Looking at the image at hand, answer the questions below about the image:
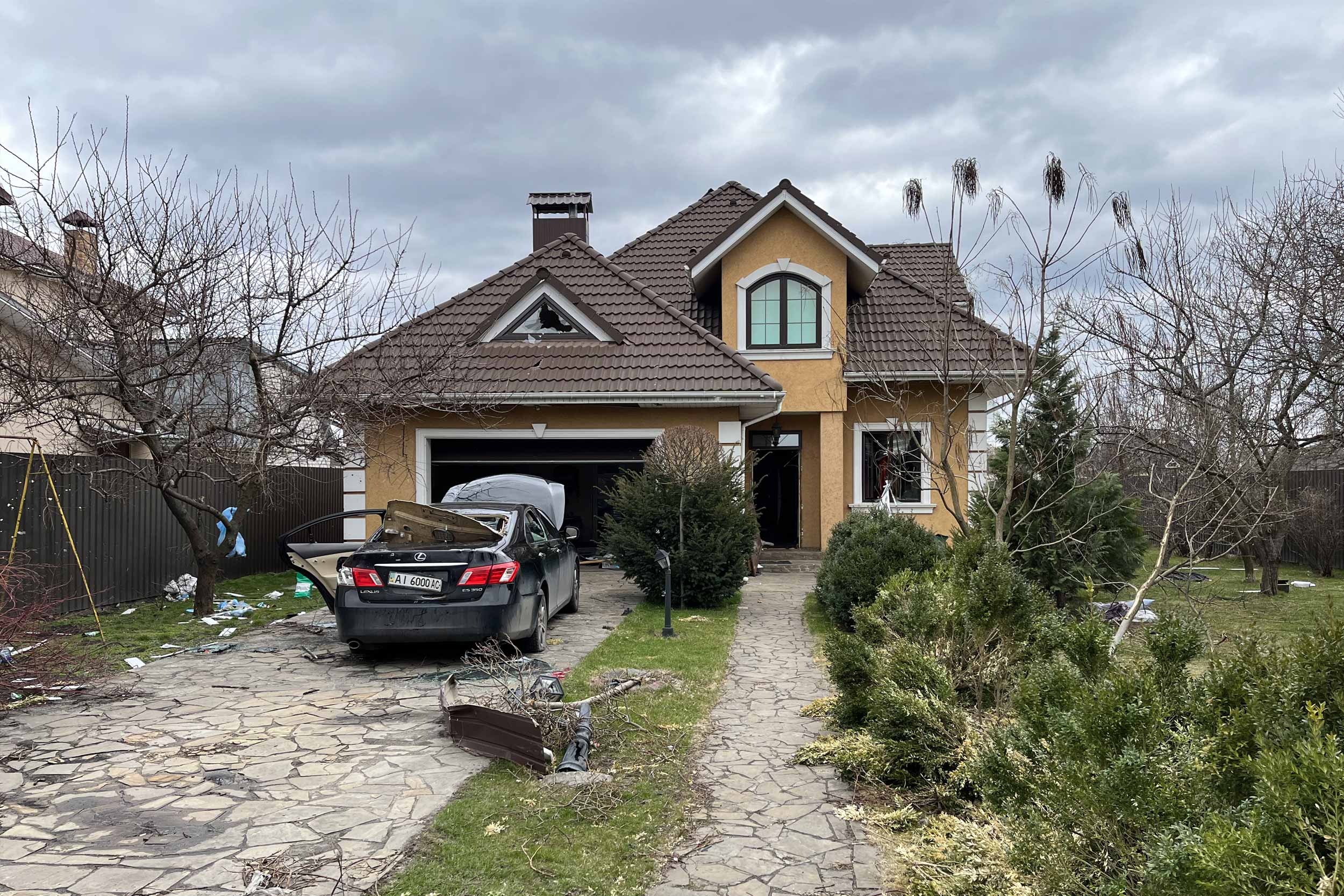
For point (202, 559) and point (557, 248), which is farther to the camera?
point (557, 248)

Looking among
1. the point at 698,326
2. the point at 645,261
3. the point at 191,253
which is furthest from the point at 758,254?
the point at 191,253

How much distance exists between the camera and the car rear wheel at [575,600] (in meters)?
11.9

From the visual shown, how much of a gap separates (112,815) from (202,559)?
754 cm

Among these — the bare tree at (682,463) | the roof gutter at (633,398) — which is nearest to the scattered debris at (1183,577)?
the bare tree at (682,463)

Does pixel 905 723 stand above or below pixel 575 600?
above

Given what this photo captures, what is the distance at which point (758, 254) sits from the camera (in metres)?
17.9

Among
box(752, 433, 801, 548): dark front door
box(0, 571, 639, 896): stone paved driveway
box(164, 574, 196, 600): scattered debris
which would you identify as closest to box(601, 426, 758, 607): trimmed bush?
box(0, 571, 639, 896): stone paved driveway

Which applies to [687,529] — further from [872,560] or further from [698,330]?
[698,330]

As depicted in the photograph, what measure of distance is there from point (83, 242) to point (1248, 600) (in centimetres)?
1621

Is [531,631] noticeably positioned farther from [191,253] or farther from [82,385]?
[82,385]

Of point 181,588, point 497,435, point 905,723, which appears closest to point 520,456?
point 497,435

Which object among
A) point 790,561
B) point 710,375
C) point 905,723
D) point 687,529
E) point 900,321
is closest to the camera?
point 905,723

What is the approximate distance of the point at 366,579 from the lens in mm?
8219

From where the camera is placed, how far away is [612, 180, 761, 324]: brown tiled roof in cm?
1975
